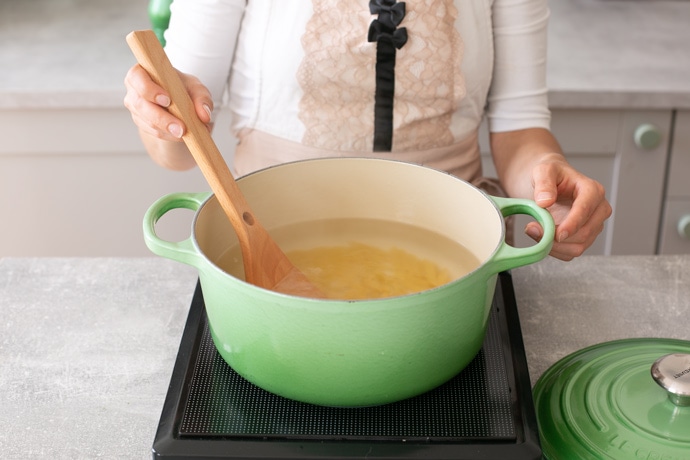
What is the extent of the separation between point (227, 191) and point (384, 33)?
0.43 metres

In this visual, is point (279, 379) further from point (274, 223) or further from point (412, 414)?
point (274, 223)

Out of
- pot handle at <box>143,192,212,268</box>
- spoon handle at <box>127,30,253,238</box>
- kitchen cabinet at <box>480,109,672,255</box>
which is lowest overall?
kitchen cabinet at <box>480,109,672,255</box>

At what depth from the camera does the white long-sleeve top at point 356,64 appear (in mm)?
1064

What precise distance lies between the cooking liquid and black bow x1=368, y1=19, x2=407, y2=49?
313 millimetres

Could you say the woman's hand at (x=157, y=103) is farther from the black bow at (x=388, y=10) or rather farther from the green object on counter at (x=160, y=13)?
the green object on counter at (x=160, y=13)

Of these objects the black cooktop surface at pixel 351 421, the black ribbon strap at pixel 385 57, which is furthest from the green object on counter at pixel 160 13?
the black cooktop surface at pixel 351 421

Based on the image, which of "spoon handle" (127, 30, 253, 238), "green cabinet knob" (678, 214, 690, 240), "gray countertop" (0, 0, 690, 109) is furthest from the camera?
"green cabinet knob" (678, 214, 690, 240)

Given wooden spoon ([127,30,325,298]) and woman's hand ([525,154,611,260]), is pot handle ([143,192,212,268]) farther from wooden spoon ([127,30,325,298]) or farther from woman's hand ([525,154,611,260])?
woman's hand ([525,154,611,260])

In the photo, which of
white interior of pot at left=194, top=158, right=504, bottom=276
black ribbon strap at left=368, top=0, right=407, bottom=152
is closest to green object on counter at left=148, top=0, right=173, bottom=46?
black ribbon strap at left=368, top=0, right=407, bottom=152

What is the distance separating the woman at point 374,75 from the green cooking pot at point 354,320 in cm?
30

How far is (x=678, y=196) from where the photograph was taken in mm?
1672

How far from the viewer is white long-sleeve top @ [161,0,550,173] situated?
106cm

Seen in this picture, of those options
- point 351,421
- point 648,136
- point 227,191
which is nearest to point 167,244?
point 227,191

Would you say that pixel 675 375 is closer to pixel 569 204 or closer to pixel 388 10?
pixel 569 204
